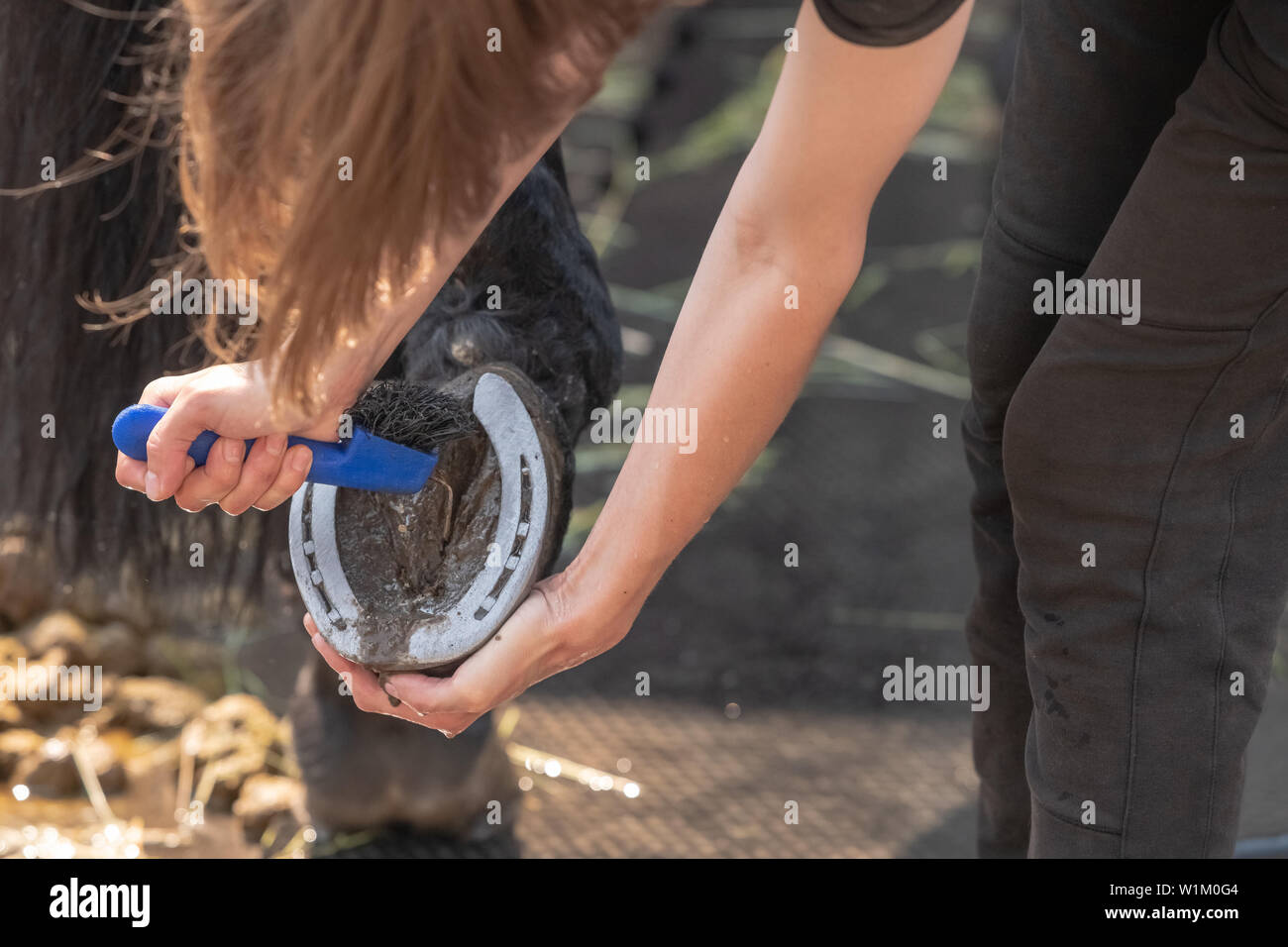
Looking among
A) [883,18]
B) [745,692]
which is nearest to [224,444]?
[883,18]

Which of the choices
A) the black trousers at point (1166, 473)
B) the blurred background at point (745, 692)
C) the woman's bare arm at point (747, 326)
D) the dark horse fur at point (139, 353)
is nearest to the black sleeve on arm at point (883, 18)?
the woman's bare arm at point (747, 326)

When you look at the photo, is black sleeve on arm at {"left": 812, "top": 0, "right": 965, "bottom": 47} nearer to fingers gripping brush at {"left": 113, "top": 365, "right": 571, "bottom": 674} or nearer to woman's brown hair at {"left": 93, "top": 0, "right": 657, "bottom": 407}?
woman's brown hair at {"left": 93, "top": 0, "right": 657, "bottom": 407}

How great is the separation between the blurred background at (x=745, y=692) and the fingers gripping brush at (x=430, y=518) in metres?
0.33

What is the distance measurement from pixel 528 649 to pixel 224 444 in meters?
0.19

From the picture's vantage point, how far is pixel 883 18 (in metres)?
0.53

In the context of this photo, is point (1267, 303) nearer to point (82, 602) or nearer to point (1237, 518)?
point (1237, 518)

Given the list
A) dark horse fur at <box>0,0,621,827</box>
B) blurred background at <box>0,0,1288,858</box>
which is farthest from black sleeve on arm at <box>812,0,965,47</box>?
blurred background at <box>0,0,1288,858</box>

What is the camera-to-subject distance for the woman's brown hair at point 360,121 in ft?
1.69

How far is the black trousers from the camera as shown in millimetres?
607

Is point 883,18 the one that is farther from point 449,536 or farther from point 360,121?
point 449,536

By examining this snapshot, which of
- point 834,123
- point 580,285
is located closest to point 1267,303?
point 834,123

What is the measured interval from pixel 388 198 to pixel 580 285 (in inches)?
10.2

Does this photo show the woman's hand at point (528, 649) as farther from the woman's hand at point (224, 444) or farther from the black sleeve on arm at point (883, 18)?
the black sleeve on arm at point (883, 18)

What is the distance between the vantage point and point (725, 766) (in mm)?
1170
